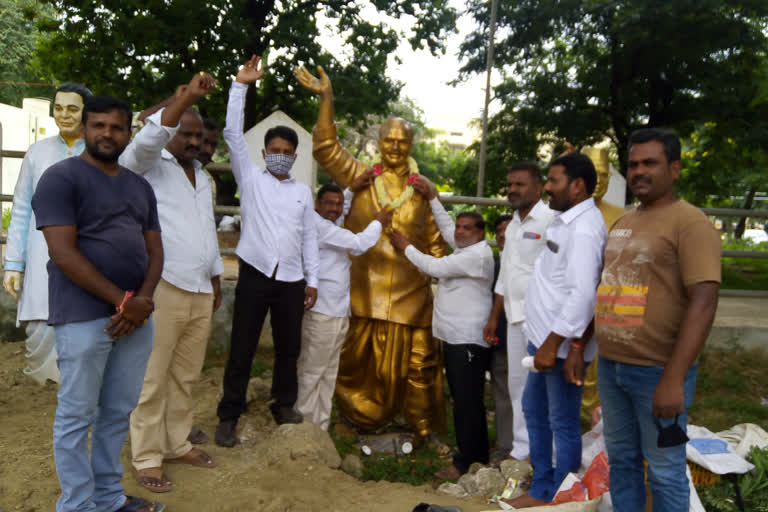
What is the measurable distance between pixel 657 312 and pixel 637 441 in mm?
602

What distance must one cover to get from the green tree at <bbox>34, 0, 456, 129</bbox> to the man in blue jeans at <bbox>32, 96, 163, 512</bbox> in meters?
7.11

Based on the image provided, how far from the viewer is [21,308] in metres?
4.22

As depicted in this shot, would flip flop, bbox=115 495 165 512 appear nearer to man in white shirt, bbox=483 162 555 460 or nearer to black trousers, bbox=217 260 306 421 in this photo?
black trousers, bbox=217 260 306 421

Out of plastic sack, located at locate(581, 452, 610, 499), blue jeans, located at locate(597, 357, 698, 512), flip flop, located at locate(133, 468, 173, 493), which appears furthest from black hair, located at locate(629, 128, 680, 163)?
flip flop, located at locate(133, 468, 173, 493)

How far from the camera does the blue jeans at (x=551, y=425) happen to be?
3221mm

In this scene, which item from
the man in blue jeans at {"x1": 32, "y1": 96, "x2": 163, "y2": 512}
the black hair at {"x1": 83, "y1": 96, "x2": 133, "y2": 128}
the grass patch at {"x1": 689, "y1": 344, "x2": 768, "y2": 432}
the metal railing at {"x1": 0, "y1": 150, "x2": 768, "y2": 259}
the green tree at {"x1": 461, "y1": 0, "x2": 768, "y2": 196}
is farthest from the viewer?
the green tree at {"x1": 461, "y1": 0, "x2": 768, "y2": 196}

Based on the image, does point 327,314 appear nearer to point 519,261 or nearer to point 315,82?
point 519,261

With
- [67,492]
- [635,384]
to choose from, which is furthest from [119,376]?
[635,384]

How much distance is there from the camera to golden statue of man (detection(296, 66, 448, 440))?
474cm

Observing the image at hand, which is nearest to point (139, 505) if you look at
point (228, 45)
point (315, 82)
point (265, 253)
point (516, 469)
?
point (265, 253)

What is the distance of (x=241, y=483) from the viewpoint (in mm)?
3662

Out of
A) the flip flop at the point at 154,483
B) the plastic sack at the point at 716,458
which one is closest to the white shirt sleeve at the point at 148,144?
the flip flop at the point at 154,483

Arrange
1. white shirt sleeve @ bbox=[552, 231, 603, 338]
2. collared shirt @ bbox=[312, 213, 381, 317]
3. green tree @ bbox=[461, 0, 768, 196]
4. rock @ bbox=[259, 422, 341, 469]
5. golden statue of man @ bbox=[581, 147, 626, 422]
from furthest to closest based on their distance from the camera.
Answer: green tree @ bbox=[461, 0, 768, 196], golden statue of man @ bbox=[581, 147, 626, 422], collared shirt @ bbox=[312, 213, 381, 317], rock @ bbox=[259, 422, 341, 469], white shirt sleeve @ bbox=[552, 231, 603, 338]

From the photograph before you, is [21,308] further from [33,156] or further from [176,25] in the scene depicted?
[176,25]
